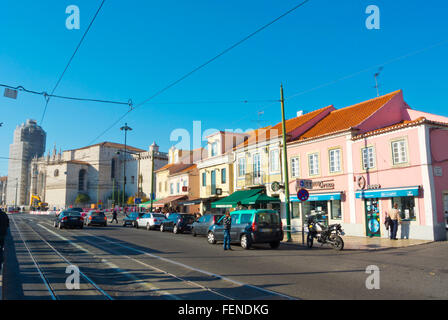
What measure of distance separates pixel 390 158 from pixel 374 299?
14.5 m

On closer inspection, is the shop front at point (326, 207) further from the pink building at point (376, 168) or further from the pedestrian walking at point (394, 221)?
the pedestrian walking at point (394, 221)

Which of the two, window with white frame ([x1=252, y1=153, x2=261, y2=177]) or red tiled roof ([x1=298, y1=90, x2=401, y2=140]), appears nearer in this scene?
red tiled roof ([x1=298, y1=90, x2=401, y2=140])

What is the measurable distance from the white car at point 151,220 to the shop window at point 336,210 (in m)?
13.2

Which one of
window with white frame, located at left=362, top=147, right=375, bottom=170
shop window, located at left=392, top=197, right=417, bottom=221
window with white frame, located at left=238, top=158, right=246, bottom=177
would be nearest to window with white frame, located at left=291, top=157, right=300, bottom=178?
window with white frame, located at left=362, top=147, right=375, bottom=170

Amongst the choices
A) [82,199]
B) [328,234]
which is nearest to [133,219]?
[328,234]

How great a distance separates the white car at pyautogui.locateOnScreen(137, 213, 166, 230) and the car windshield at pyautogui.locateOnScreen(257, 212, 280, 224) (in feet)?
48.0

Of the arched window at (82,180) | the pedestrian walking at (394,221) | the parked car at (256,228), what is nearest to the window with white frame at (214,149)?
the parked car at (256,228)

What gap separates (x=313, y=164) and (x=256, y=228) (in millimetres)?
10067

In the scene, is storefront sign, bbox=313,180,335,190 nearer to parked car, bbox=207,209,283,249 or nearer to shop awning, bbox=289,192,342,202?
shop awning, bbox=289,192,342,202

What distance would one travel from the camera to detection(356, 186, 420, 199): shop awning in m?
17.8

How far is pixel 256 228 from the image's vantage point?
604 inches

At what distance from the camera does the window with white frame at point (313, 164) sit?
23562 millimetres

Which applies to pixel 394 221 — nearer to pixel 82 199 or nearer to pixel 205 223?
pixel 205 223
